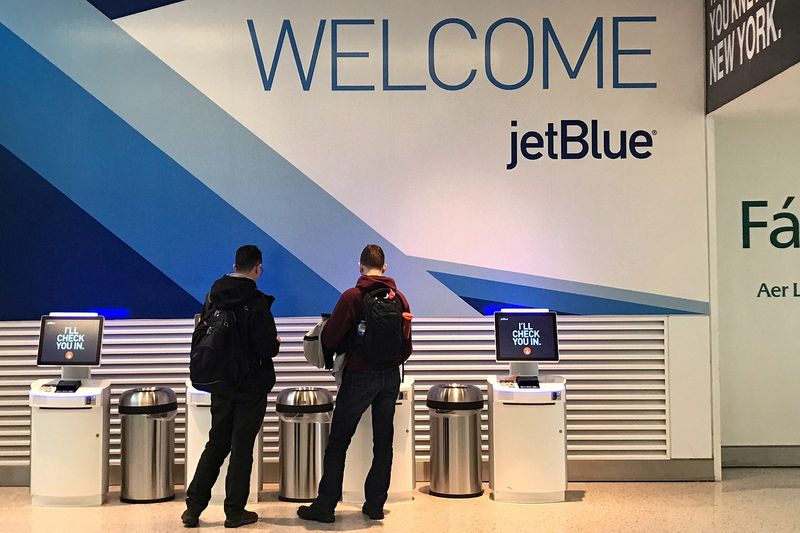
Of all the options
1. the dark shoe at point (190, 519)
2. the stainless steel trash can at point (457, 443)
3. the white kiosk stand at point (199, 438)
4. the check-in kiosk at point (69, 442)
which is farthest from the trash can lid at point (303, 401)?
the check-in kiosk at point (69, 442)

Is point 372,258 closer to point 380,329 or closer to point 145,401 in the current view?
point 380,329

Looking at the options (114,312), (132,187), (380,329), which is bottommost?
(380,329)

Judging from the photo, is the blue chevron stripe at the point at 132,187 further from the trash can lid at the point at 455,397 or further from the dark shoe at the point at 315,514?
the dark shoe at the point at 315,514

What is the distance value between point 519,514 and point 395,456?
0.89 metres

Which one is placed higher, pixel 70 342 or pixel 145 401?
pixel 70 342

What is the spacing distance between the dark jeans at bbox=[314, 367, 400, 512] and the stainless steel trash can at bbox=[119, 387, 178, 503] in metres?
1.21

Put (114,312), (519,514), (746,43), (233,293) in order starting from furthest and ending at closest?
(114,312)
(519,514)
(746,43)
(233,293)

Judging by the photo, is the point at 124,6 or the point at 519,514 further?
the point at 124,6

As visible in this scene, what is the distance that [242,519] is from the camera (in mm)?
5391

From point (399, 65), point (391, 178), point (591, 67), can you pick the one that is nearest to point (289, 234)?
point (391, 178)

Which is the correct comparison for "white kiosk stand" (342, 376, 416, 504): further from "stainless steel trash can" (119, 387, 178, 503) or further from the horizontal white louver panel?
"stainless steel trash can" (119, 387, 178, 503)

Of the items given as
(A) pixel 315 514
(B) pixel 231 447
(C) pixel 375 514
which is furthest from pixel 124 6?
(C) pixel 375 514

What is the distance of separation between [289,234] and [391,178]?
0.85m

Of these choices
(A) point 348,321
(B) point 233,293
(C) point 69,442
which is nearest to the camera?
(B) point 233,293
